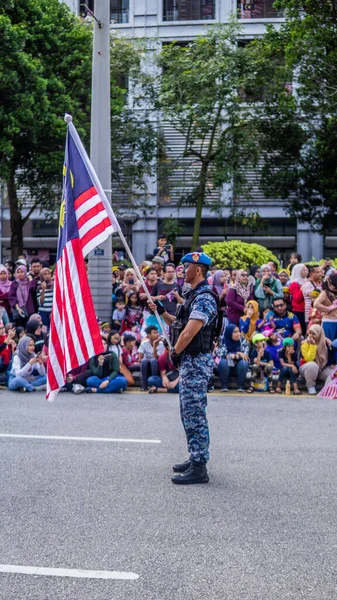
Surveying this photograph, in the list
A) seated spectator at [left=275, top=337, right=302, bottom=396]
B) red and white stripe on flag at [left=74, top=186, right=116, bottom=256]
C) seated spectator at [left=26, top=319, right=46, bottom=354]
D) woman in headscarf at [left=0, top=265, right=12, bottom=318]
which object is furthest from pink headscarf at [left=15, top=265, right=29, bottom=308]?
red and white stripe on flag at [left=74, top=186, right=116, bottom=256]

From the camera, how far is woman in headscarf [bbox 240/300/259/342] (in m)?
13.1

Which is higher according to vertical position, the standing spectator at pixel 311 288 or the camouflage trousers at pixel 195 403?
the standing spectator at pixel 311 288

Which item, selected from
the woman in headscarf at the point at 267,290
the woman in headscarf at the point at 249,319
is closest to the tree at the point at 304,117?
the woman in headscarf at the point at 267,290

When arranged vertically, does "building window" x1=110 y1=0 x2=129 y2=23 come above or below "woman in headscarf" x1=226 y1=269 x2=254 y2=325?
above

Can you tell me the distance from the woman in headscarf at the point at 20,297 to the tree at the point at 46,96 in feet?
27.0

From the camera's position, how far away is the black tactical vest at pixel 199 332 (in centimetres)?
630

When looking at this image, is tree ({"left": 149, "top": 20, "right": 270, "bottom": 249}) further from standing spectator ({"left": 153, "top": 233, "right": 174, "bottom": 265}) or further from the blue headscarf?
the blue headscarf

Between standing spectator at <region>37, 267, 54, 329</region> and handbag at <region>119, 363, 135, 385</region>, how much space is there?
2065 mm

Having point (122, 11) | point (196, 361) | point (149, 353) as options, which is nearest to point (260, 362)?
point (149, 353)

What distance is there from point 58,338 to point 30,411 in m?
3.74

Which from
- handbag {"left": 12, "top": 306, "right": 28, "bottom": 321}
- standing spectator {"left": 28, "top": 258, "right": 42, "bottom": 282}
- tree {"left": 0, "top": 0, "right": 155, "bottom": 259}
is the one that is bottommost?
handbag {"left": 12, "top": 306, "right": 28, "bottom": 321}

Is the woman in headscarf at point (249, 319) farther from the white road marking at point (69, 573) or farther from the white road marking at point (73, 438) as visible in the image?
the white road marking at point (69, 573)

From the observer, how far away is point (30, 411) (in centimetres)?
977

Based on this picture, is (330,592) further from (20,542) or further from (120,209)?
(120,209)
